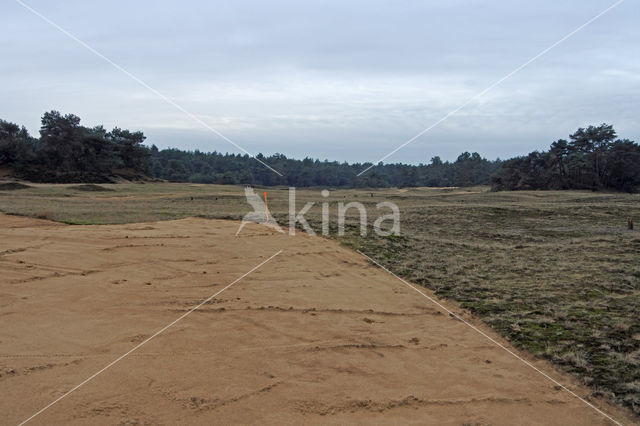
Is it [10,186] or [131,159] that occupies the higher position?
[131,159]

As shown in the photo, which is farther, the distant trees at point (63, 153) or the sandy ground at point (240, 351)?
the distant trees at point (63, 153)

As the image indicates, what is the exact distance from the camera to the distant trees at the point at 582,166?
47.3 m

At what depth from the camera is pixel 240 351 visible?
5.22m

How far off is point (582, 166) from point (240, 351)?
51.9m

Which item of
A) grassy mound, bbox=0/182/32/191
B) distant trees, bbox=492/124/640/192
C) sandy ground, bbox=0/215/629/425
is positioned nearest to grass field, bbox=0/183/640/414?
sandy ground, bbox=0/215/629/425

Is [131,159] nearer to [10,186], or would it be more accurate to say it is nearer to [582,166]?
[10,186]

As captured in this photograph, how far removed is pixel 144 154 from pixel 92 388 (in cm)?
6083

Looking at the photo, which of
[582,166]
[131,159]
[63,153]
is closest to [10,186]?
[63,153]

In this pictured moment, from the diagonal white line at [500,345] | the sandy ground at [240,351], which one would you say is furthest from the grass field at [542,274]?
the sandy ground at [240,351]

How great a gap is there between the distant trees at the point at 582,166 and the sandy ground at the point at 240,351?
4714cm

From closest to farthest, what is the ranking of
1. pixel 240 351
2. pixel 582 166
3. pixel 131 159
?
pixel 240 351 < pixel 582 166 < pixel 131 159

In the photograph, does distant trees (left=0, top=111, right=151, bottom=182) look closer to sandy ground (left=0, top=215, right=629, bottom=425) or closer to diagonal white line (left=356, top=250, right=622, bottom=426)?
sandy ground (left=0, top=215, right=629, bottom=425)

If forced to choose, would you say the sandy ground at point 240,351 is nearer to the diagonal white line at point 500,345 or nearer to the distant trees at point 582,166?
the diagonal white line at point 500,345

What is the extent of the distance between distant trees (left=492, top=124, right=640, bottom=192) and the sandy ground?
1856 inches
